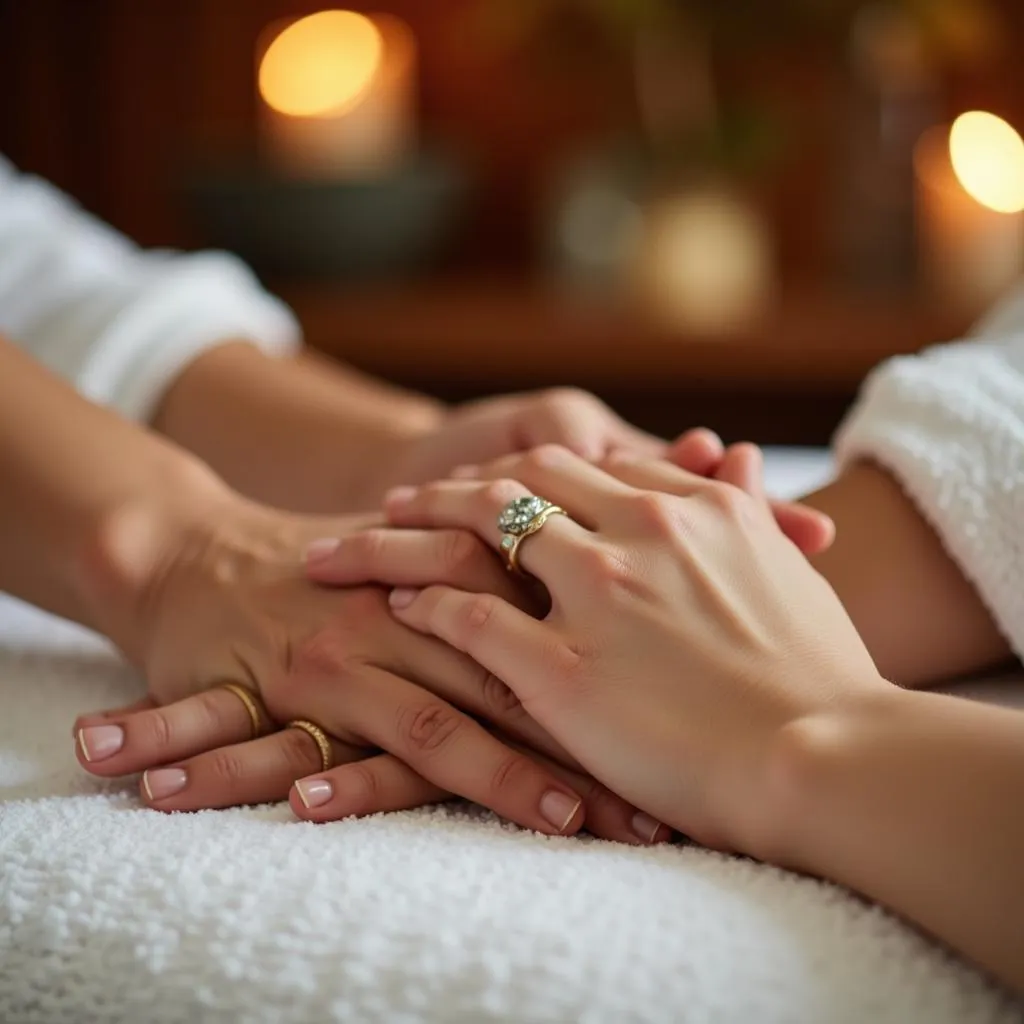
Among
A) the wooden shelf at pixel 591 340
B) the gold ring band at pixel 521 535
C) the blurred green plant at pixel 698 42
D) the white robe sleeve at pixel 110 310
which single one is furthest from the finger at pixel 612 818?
the blurred green plant at pixel 698 42

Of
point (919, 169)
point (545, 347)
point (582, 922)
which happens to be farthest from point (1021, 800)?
point (919, 169)

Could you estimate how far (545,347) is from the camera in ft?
6.17

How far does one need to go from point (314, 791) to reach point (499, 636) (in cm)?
10

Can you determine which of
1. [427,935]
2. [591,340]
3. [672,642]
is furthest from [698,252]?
[427,935]

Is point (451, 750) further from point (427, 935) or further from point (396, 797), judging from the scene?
point (427, 935)

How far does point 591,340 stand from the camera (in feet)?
6.14

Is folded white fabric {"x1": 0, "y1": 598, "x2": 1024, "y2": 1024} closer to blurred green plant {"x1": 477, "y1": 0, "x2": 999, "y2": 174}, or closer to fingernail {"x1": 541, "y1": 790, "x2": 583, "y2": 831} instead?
fingernail {"x1": 541, "y1": 790, "x2": 583, "y2": 831}

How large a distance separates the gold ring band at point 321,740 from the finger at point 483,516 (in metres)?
0.12

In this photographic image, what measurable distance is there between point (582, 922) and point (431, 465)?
49 cm

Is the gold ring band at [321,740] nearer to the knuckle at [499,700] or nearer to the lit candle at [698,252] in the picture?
the knuckle at [499,700]

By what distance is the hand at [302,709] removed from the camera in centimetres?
59

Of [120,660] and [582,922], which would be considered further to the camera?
[120,660]

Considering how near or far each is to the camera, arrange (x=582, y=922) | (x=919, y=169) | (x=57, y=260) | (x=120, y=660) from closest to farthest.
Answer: (x=582, y=922) → (x=120, y=660) → (x=57, y=260) → (x=919, y=169)

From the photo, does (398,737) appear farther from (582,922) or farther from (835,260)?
(835,260)
